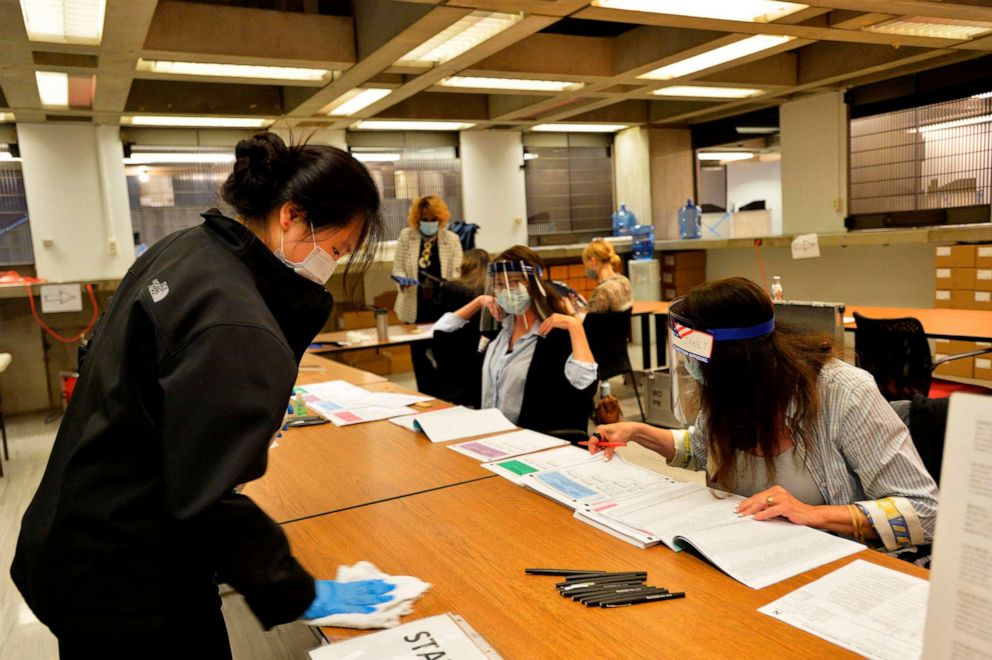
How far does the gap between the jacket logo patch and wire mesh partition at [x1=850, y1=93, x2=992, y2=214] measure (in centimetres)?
696

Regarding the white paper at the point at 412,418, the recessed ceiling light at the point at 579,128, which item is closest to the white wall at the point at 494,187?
the recessed ceiling light at the point at 579,128

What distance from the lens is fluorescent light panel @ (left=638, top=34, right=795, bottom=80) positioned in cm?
477

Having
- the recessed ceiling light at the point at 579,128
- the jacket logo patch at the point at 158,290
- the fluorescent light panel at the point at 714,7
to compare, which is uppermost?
the recessed ceiling light at the point at 579,128

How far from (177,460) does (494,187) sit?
7502 mm

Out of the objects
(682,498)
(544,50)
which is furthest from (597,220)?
(682,498)

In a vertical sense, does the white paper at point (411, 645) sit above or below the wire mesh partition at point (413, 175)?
below

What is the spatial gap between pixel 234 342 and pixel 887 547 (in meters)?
1.29

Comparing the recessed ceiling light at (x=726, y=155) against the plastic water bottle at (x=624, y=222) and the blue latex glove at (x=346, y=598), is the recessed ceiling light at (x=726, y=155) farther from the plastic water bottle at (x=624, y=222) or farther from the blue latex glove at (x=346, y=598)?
the blue latex glove at (x=346, y=598)

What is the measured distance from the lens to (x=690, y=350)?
62.1 inches

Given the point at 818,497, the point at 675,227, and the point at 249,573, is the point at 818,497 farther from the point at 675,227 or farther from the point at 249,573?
the point at 675,227

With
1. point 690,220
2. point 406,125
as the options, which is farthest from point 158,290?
point 690,220

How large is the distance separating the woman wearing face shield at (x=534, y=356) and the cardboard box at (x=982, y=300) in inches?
166

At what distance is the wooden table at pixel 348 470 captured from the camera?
6.05 ft

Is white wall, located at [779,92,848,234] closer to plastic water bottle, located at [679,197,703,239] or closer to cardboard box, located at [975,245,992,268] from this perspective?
plastic water bottle, located at [679,197,703,239]
